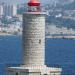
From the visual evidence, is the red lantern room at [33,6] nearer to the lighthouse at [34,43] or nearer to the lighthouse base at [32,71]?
the lighthouse at [34,43]

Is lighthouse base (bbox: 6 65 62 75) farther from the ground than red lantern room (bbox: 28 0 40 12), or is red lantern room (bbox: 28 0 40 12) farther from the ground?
red lantern room (bbox: 28 0 40 12)

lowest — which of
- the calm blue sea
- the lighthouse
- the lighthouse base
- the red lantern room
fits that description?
the calm blue sea

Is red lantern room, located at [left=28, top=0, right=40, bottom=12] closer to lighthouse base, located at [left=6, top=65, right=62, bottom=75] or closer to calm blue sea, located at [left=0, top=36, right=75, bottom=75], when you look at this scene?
lighthouse base, located at [left=6, top=65, right=62, bottom=75]

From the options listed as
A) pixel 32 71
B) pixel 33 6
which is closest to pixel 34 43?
pixel 32 71

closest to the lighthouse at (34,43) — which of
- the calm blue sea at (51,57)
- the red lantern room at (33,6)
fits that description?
the red lantern room at (33,6)

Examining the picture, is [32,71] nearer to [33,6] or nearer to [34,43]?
[34,43]

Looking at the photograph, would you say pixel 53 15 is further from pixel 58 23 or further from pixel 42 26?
pixel 42 26

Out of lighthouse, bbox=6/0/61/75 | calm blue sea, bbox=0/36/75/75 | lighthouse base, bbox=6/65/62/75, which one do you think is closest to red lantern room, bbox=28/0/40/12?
lighthouse, bbox=6/0/61/75

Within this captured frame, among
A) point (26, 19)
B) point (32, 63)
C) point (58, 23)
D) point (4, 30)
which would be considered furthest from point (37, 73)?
point (58, 23)
